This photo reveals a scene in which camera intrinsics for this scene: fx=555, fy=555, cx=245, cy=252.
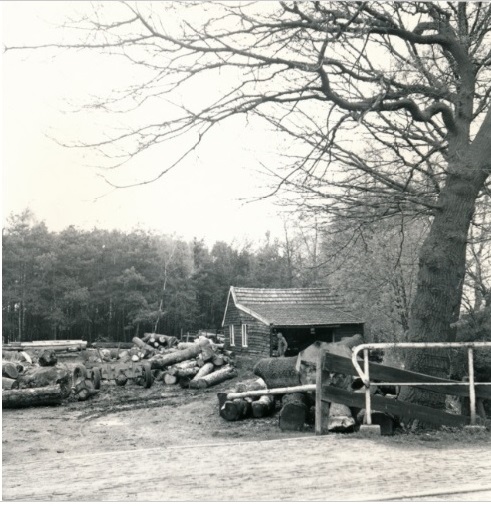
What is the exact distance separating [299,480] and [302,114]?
5033mm

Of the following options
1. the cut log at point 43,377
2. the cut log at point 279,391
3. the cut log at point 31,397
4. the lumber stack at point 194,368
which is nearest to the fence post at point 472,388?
the cut log at point 279,391

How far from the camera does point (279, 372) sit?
889 centimetres

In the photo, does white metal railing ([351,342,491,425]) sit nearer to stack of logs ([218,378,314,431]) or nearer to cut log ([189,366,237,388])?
stack of logs ([218,378,314,431])

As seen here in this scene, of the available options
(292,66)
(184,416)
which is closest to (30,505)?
(292,66)

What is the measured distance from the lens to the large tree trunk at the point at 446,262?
23.4 ft

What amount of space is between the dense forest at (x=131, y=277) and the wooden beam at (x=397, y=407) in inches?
49.3

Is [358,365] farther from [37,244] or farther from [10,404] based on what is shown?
[10,404]

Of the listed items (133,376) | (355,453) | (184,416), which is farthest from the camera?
(133,376)

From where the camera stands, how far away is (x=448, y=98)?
7555 millimetres

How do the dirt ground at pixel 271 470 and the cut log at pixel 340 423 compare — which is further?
the cut log at pixel 340 423

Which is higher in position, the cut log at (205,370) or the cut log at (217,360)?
the cut log at (217,360)

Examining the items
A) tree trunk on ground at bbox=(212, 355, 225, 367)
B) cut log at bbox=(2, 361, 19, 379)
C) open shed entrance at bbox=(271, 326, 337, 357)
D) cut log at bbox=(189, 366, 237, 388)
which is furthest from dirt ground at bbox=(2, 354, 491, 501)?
tree trunk on ground at bbox=(212, 355, 225, 367)

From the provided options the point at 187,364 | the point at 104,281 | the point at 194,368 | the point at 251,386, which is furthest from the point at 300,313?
the point at 187,364

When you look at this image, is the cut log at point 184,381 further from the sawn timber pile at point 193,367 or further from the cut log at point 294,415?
the cut log at point 294,415
